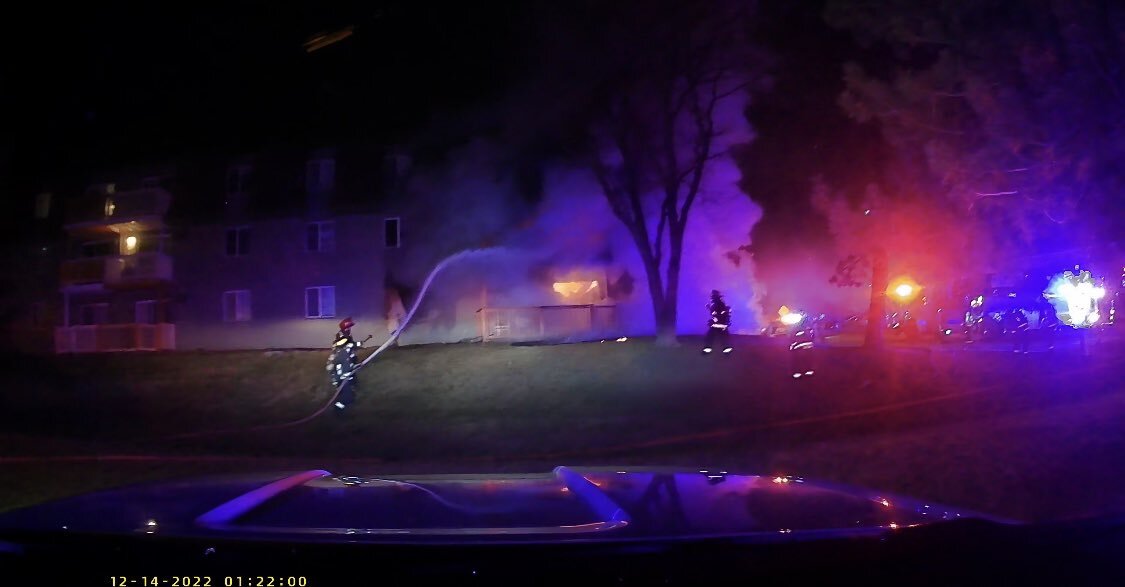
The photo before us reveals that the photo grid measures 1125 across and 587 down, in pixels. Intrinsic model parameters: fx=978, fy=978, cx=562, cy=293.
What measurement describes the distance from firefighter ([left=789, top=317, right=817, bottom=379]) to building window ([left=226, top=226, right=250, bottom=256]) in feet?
61.2

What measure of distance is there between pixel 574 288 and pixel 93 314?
65.0ft

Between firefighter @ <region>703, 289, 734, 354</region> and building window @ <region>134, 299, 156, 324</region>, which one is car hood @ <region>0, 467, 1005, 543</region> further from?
building window @ <region>134, 299, 156, 324</region>

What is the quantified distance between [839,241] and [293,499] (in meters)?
20.5

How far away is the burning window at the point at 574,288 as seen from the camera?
Answer: 29.3 m

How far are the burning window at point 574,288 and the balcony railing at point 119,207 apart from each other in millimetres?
15398

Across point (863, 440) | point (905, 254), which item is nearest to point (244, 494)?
point (863, 440)

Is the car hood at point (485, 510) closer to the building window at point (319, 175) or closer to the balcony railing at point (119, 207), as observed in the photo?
the building window at point (319, 175)

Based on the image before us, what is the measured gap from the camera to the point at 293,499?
359cm

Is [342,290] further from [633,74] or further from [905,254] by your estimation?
[905,254]

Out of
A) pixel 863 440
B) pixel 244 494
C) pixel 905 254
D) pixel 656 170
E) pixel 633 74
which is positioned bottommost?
pixel 863 440

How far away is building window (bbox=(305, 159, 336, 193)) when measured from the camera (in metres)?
32.8
